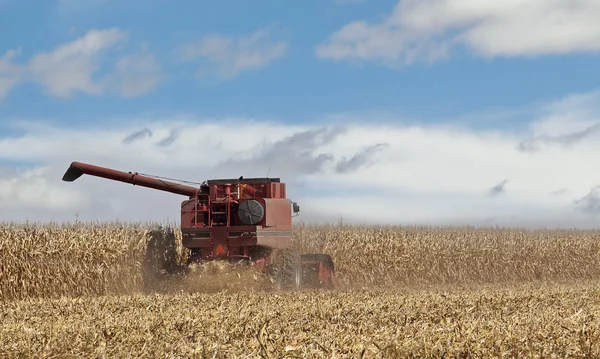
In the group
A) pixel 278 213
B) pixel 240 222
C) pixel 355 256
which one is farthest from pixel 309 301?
pixel 355 256

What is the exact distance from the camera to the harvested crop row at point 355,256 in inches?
745

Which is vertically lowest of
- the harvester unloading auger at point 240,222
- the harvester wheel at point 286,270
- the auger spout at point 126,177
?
the harvester wheel at point 286,270

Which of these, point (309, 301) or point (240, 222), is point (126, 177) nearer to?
point (240, 222)

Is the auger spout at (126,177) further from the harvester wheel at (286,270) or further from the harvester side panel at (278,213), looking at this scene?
the harvester wheel at (286,270)

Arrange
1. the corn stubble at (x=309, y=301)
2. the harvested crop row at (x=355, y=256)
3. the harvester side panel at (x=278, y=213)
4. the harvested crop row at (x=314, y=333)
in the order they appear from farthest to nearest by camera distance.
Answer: the harvested crop row at (x=355, y=256) → the harvester side panel at (x=278, y=213) → the corn stubble at (x=309, y=301) → the harvested crop row at (x=314, y=333)

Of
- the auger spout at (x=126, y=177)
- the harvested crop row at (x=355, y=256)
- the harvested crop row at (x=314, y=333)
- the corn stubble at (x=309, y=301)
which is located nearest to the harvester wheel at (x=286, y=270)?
the corn stubble at (x=309, y=301)

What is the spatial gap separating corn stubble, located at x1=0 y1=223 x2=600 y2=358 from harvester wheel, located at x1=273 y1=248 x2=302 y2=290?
411 mm

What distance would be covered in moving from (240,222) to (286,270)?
58.6 inches

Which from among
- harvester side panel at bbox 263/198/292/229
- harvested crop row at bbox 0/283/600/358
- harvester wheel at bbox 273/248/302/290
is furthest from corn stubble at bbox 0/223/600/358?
harvester side panel at bbox 263/198/292/229

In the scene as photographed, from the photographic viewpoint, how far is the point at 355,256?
968 inches

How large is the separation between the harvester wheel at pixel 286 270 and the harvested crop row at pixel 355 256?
649mm

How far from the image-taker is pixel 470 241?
2733 cm

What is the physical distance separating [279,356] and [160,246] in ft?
47.8

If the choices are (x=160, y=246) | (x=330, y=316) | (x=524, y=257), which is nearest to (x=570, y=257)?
(x=524, y=257)
